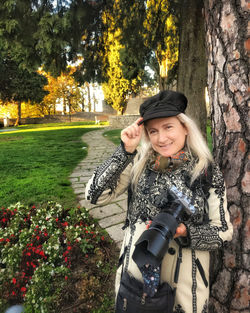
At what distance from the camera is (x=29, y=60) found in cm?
438

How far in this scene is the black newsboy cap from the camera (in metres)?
1.41

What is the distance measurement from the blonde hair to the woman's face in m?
0.05

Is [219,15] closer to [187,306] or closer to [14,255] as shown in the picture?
[187,306]

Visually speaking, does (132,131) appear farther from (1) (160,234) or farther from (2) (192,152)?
(1) (160,234)

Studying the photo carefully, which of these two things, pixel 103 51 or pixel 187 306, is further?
pixel 103 51

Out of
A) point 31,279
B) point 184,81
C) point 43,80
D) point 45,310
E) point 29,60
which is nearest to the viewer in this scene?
point 45,310

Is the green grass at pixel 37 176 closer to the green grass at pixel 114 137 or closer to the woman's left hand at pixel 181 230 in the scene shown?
the green grass at pixel 114 137

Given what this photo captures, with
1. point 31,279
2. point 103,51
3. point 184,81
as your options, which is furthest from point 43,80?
point 31,279

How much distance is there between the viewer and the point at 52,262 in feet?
7.77

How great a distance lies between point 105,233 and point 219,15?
→ 2.82 metres

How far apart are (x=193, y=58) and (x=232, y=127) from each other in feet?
9.50

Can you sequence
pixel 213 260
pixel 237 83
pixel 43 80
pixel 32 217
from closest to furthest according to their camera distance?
pixel 237 83
pixel 213 260
pixel 32 217
pixel 43 80

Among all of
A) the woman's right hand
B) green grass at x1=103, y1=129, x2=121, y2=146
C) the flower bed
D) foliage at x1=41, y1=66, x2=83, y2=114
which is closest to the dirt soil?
the flower bed

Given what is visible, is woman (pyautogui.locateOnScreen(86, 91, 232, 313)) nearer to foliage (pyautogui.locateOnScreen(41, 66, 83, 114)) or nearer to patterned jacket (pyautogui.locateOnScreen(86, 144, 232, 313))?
patterned jacket (pyautogui.locateOnScreen(86, 144, 232, 313))
